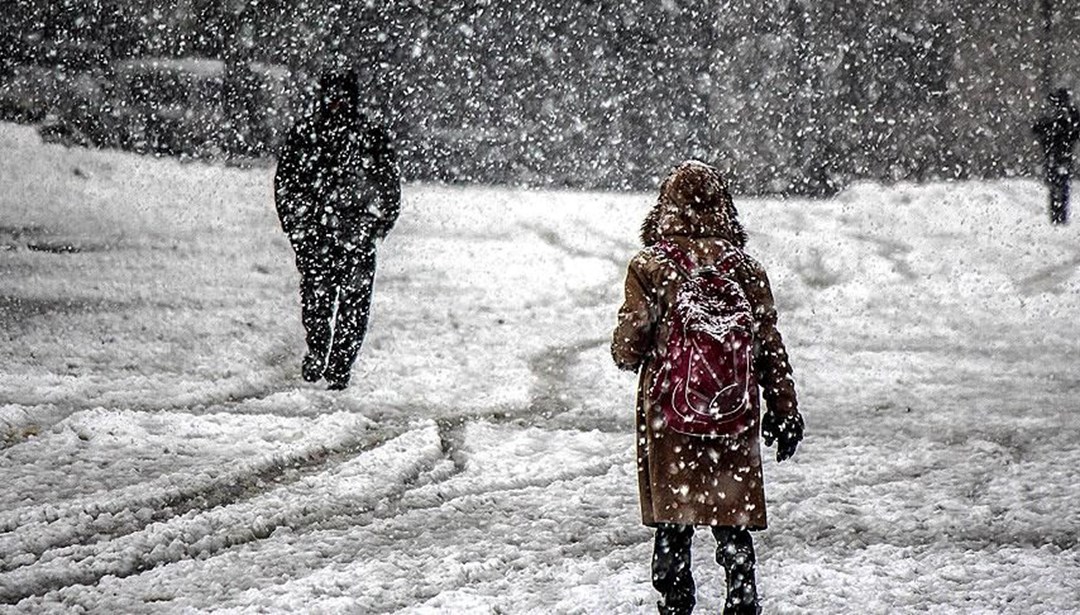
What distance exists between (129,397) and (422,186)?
12881mm

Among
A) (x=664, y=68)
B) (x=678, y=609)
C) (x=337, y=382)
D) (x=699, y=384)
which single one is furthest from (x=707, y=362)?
(x=664, y=68)

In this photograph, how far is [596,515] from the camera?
16.7 ft

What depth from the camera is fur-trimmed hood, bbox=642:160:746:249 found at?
11.3 feet

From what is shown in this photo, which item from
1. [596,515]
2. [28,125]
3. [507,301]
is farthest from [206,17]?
[596,515]

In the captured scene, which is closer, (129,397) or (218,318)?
(129,397)

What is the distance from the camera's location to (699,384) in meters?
3.21

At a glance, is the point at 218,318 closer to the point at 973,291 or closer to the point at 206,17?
the point at 973,291

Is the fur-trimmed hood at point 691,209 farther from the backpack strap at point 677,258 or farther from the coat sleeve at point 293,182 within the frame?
the coat sleeve at point 293,182

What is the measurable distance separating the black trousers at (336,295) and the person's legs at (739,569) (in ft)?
14.3

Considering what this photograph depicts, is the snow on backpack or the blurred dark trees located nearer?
the snow on backpack

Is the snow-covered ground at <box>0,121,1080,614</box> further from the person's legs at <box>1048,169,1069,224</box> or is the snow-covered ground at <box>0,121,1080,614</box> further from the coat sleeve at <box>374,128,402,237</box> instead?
the person's legs at <box>1048,169,1069,224</box>

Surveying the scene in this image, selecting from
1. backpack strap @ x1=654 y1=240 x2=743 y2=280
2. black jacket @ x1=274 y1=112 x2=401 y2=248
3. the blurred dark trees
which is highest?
the blurred dark trees

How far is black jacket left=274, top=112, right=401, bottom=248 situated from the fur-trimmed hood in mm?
3986

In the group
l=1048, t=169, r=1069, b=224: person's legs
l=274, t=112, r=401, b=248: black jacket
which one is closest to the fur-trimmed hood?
l=274, t=112, r=401, b=248: black jacket
